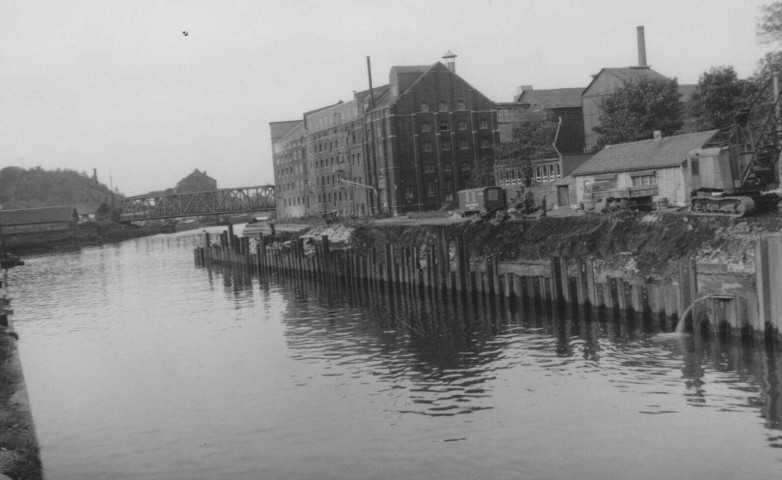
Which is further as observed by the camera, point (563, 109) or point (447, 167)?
point (447, 167)

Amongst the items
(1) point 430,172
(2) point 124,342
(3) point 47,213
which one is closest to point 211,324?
(2) point 124,342

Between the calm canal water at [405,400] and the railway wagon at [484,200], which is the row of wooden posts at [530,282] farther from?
the railway wagon at [484,200]

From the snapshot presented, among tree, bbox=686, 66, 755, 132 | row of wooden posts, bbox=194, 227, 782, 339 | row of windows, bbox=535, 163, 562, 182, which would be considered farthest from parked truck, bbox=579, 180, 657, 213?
row of windows, bbox=535, 163, 562, 182

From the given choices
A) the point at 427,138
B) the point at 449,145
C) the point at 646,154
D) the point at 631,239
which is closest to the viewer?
the point at 631,239

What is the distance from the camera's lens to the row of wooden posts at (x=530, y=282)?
22.6m

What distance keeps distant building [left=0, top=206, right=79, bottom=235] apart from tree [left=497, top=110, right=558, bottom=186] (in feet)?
278

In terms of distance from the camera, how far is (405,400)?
19.6 m

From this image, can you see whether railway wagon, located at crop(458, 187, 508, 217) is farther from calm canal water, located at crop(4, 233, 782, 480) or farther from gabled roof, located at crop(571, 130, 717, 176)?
calm canal water, located at crop(4, 233, 782, 480)

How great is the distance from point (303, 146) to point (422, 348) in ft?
301

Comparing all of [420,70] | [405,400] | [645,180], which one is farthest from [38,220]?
[405,400]

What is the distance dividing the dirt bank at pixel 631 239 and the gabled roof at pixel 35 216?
106744mm

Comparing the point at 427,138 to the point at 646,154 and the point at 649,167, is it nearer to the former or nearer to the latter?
the point at 646,154

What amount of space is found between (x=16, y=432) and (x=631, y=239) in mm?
26341

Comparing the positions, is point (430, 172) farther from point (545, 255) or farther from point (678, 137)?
Result: point (545, 255)
